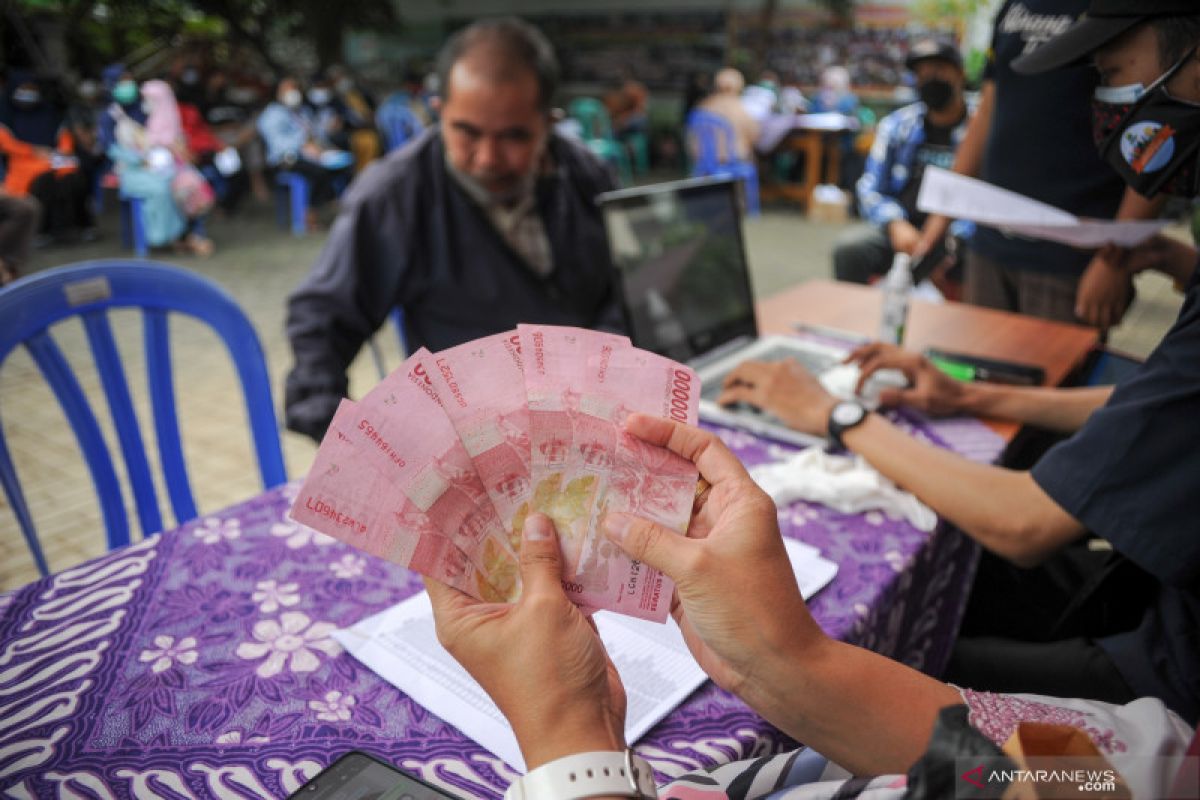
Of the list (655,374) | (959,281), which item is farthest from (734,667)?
(959,281)

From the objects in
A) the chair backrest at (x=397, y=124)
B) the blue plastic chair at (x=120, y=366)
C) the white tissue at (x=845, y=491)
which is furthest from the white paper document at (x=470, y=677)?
the chair backrest at (x=397, y=124)

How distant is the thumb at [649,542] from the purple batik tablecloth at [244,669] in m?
0.23

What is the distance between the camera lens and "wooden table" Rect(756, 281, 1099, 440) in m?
1.99

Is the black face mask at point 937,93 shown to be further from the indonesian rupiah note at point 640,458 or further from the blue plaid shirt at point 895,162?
the indonesian rupiah note at point 640,458

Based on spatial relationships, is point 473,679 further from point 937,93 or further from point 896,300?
point 937,93

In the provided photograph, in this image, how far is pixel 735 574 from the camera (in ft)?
2.20

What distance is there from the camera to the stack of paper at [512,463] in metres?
0.71

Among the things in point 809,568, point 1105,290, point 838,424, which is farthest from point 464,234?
point 1105,290

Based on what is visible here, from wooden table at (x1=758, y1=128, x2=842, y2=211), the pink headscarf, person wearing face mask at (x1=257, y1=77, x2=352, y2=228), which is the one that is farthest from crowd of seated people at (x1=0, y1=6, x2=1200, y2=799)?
person wearing face mask at (x1=257, y1=77, x2=352, y2=228)

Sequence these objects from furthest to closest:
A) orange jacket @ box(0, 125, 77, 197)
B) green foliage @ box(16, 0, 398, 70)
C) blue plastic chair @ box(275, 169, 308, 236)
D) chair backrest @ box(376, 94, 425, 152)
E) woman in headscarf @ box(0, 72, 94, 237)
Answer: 1. green foliage @ box(16, 0, 398, 70)
2. chair backrest @ box(376, 94, 425, 152)
3. blue plastic chair @ box(275, 169, 308, 236)
4. woman in headscarf @ box(0, 72, 94, 237)
5. orange jacket @ box(0, 125, 77, 197)

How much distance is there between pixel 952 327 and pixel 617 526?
1791 millimetres

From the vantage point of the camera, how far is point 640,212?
1.64 m

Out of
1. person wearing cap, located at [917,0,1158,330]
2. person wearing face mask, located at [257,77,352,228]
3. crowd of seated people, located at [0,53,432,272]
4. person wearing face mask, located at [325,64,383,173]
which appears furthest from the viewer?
person wearing face mask, located at [325,64,383,173]

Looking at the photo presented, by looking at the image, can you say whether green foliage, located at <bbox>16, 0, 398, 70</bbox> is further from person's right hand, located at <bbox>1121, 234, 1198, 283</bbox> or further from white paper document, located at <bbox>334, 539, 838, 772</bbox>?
white paper document, located at <bbox>334, 539, 838, 772</bbox>
